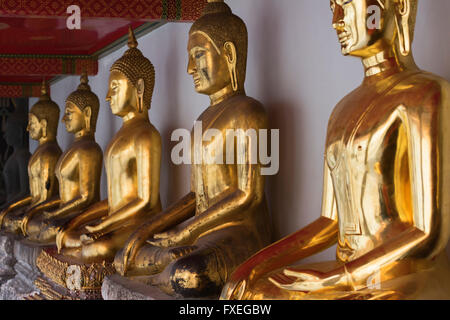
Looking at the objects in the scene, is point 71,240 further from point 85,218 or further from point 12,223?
point 12,223

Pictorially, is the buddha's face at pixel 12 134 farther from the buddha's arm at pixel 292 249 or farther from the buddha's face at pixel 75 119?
the buddha's arm at pixel 292 249

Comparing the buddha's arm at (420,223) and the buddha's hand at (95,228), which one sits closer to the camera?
the buddha's arm at (420,223)

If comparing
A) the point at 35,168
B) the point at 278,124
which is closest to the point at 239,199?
the point at 278,124

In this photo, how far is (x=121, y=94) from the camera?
3.90 meters

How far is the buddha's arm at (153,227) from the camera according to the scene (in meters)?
3.10

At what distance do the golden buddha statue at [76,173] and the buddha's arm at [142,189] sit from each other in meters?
0.79

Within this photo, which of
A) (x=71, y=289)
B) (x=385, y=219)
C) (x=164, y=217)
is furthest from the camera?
(x=71, y=289)

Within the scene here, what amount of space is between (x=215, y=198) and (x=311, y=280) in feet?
3.67

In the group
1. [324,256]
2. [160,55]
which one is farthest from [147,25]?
[324,256]

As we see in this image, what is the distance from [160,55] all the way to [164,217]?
63.0 inches

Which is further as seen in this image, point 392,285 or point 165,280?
point 165,280

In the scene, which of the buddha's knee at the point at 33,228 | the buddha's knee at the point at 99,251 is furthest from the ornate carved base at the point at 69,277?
the buddha's knee at the point at 33,228

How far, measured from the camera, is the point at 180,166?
166 inches
